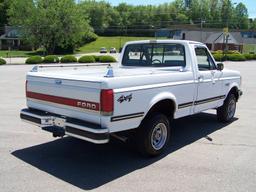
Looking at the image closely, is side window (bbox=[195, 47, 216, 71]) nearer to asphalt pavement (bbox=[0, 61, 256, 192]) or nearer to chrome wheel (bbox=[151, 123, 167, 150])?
asphalt pavement (bbox=[0, 61, 256, 192])

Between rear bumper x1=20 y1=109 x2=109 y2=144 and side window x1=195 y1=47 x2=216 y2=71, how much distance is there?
318cm

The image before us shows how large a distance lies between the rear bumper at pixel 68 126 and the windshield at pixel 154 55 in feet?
8.62

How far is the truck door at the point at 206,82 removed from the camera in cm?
730

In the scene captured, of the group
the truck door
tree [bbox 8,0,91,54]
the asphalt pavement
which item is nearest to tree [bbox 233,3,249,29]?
tree [bbox 8,0,91,54]

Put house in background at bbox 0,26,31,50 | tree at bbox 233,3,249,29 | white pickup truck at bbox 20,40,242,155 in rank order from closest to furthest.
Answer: white pickup truck at bbox 20,40,242,155 < house in background at bbox 0,26,31,50 < tree at bbox 233,3,249,29

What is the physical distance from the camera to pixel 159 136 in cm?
641

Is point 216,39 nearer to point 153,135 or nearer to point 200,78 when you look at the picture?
point 200,78

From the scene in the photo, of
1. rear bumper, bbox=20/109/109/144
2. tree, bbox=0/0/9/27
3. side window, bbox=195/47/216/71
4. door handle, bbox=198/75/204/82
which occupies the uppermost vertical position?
tree, bbox=0/0/9/27

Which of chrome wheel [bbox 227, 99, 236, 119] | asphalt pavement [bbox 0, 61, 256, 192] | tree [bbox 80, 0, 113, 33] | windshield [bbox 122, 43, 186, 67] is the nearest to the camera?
asphalt pavement [bbox 0, 61, 256, 192]

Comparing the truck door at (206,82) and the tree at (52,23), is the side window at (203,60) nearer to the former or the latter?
the truck door at (206,82)

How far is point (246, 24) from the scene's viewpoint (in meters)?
171

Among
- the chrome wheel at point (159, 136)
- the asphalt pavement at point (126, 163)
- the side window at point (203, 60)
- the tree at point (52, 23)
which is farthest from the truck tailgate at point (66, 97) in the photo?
the tree at point (52, 23)

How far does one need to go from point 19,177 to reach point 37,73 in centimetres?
197

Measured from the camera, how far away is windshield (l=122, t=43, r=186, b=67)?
289 inches
